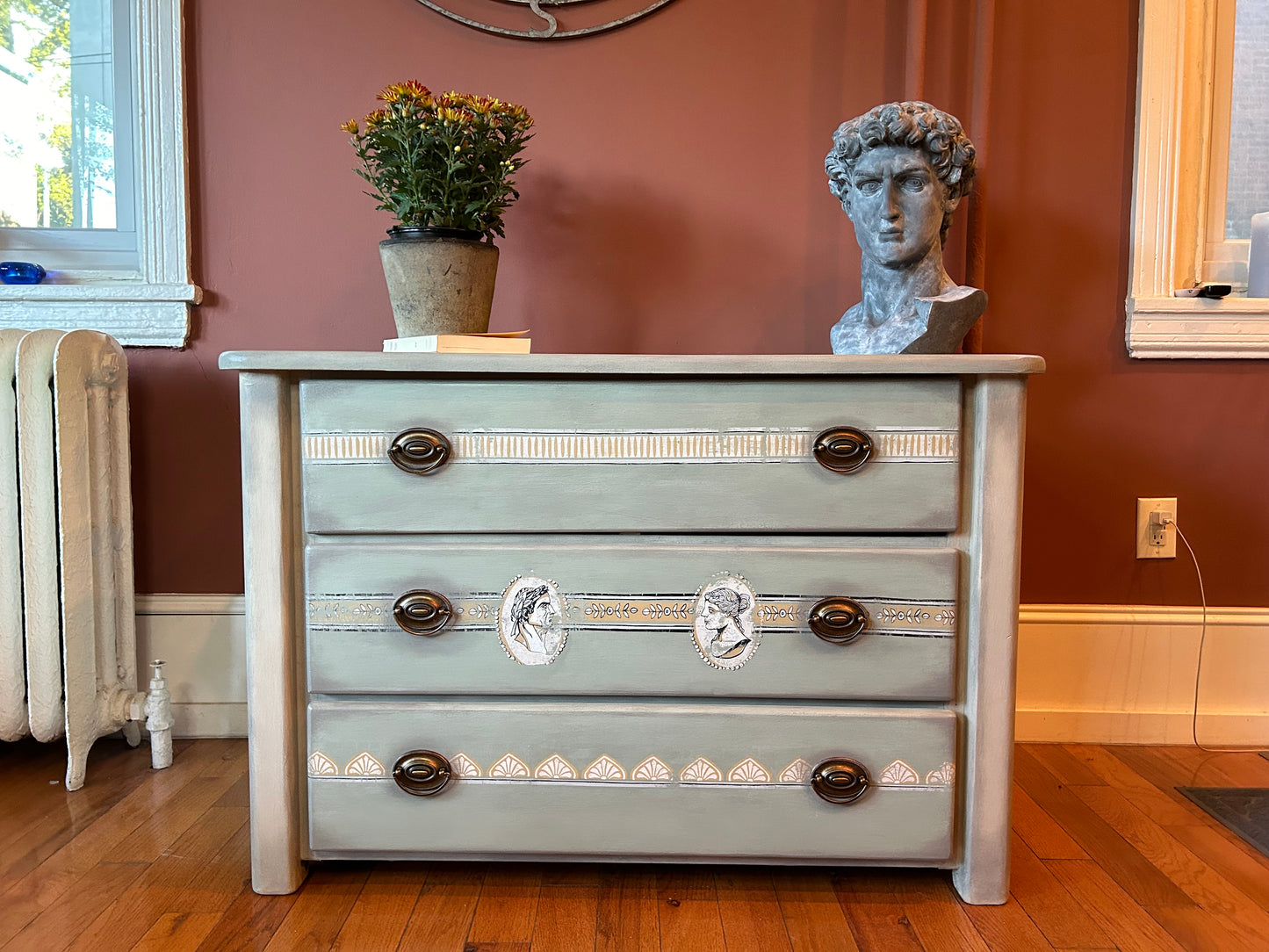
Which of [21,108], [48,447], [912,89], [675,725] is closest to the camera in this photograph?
[675,725]

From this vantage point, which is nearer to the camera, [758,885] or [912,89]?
[758,885]

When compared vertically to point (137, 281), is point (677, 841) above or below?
below

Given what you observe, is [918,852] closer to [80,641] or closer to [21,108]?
[80,641]

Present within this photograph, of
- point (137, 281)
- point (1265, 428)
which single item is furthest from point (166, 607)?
point (1265, 428)

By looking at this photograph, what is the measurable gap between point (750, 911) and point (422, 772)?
0.48 metres

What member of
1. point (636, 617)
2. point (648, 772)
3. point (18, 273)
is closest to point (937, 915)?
point (648, 772)

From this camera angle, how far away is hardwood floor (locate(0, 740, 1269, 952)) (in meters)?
1.13

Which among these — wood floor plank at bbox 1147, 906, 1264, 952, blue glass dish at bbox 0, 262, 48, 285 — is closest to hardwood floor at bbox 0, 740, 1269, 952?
wood floor plank at bbox 1147, 906, 1264, 952

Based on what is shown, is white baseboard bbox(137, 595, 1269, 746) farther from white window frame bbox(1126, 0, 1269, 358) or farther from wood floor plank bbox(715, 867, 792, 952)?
wood floor plank bbox(715, 867, 792, 952)

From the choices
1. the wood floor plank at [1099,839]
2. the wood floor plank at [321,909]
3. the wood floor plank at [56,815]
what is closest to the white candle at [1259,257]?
the wood floor plank at [1099,839]

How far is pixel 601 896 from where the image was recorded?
48.6 inches

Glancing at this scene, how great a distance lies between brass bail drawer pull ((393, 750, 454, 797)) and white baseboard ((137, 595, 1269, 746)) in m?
0.75

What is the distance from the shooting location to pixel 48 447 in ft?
4.90

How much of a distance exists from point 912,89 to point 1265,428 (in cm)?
96
